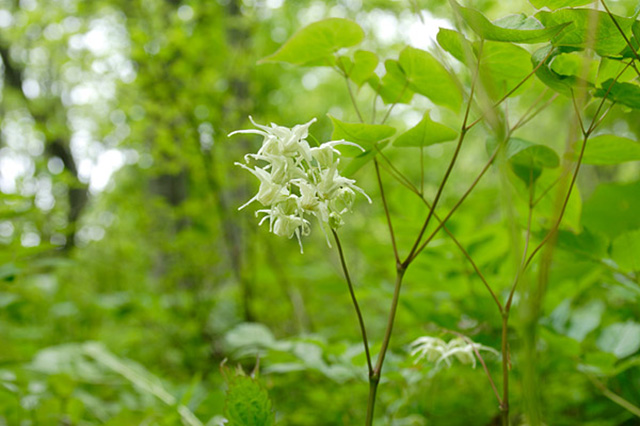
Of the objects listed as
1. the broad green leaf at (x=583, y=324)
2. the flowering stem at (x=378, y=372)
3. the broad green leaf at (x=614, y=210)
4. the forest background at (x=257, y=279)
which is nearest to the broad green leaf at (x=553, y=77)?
the forest background at (x=257, y=279)

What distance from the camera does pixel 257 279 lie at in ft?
7.30

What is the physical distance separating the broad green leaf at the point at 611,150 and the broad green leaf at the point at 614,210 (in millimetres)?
380

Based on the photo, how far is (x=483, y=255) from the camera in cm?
110

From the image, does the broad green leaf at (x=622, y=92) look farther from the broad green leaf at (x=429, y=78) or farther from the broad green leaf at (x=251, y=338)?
the broad green leaf at (x=251, y=338)

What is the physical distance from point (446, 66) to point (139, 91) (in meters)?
1.81

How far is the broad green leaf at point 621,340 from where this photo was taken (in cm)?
92

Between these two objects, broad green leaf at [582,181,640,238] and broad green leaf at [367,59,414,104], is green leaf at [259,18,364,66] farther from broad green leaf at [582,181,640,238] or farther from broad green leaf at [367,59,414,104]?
broad green leaf at [582,181,640,238]

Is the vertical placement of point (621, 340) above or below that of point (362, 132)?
below

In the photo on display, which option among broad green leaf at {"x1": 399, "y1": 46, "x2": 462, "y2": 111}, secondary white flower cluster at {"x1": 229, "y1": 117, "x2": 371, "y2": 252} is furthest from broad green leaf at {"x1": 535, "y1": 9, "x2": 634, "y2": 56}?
secondary white flower cluster at {"x1": 229, "y1": 117, "x2": 371, "y2": 252}

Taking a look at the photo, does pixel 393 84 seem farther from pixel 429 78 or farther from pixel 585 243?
pixel 585 243

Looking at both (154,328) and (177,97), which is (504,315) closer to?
(177,97)

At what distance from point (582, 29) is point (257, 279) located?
73.7 inches

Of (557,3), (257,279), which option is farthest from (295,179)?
(257,279)

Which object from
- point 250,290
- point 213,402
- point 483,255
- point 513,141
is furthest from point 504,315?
point 250,290
